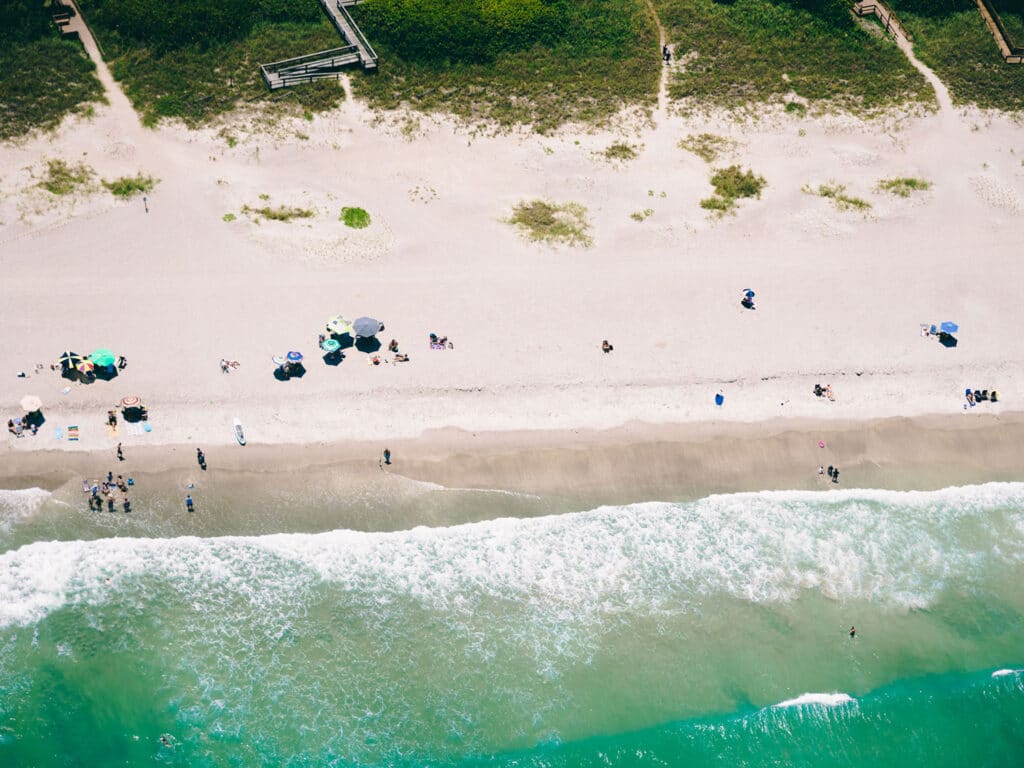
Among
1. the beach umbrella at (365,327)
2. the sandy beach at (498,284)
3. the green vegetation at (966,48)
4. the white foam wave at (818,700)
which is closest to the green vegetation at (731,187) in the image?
the sandy beach at (498,284)

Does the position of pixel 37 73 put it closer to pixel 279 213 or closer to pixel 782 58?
pixel 279 213

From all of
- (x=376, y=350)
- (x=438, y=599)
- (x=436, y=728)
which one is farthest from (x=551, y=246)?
(x=436, y=728)

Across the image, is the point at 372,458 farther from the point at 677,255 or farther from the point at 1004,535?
the point at 1004,535

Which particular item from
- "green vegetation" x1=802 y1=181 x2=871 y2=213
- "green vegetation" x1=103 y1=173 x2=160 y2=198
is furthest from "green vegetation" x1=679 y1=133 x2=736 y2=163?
"green vegetation" x1=103 y1=173 x2=160 y2=198

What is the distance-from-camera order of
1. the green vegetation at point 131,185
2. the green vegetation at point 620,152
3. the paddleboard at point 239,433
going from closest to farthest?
the paddleboard at point 239,433, the green vegetation at point 131,185, the green vegetation at point 620,152

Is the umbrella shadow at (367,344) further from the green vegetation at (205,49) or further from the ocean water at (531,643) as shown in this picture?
the green vegetation at (205,49)

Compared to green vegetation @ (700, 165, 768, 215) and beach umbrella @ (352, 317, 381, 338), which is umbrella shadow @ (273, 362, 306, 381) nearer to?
beach umbrella @ (352, 317, 381, 338)
